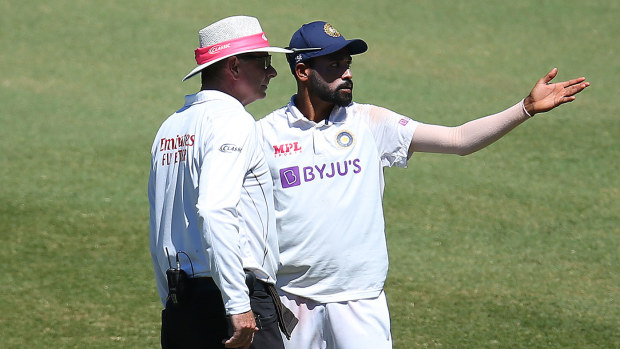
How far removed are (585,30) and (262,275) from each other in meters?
14.1

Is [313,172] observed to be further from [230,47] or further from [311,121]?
[230,47]

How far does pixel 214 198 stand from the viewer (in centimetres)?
373

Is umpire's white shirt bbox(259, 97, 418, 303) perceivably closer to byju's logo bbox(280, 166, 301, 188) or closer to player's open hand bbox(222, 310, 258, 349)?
byju's logo bbox(280, 166, 301, 188)

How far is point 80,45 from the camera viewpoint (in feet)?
50.5

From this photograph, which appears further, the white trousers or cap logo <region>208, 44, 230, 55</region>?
the white trousers

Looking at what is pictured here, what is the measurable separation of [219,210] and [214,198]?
0.05 m

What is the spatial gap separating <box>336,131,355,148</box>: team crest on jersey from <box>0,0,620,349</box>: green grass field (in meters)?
2.51

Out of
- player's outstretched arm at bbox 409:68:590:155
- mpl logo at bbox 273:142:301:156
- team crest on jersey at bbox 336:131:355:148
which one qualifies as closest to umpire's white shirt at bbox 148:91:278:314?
mpl logo at bbox 273:142:301:156

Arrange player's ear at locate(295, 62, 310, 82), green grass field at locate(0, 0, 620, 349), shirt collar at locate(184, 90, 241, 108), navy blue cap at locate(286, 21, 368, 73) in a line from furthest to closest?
green grass field at locate(0, 0, 620, 349) → player's ear at locate(295, 62, 310, 82) → navy blue cap at locate(286, 21, 368, 73) → shirt collar at locate(184, 90, 241, 108)

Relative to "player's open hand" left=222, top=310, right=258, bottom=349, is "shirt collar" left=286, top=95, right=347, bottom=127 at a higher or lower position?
higher

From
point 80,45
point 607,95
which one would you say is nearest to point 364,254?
point 607,95

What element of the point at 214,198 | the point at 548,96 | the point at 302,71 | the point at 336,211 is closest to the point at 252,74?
the point at 214,198

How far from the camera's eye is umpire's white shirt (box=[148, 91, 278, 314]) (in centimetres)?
372

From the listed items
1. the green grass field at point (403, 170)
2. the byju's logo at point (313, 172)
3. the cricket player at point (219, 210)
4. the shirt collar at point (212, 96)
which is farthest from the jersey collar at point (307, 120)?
the green grass field at point (403, 170)
